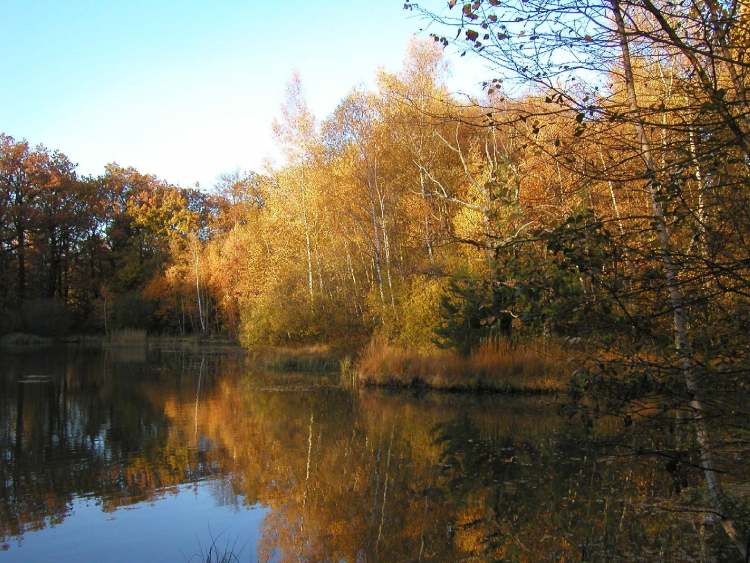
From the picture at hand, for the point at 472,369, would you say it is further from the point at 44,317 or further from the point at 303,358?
the point at 44,317

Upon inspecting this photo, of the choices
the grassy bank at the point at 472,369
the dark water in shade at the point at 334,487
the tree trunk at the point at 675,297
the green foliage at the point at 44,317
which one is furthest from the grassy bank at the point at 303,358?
the green foliage at the point at 44,317

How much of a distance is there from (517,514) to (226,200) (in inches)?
2019

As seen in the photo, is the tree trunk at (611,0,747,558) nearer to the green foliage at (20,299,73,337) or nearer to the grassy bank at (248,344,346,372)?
the grassy bank at (248,344,346,372)

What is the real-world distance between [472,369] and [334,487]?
954 centimetres

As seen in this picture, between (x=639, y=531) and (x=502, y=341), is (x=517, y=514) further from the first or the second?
(x=502, y=341)

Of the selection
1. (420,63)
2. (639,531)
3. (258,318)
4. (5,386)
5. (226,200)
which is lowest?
(639,531)

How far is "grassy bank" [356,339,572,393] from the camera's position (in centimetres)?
1667

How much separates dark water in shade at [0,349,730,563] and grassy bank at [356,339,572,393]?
0.94m

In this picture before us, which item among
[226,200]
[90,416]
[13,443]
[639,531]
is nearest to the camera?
[639,531]

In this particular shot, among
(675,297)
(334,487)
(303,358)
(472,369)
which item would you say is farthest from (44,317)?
(675,297)

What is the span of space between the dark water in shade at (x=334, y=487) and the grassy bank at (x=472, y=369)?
94cm

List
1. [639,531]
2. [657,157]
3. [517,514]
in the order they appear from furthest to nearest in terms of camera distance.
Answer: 1. [517,514]
2. [639,531]
3. [657,157]

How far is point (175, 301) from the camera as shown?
45469mm

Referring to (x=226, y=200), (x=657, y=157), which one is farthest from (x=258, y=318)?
(x=226, y=200)
